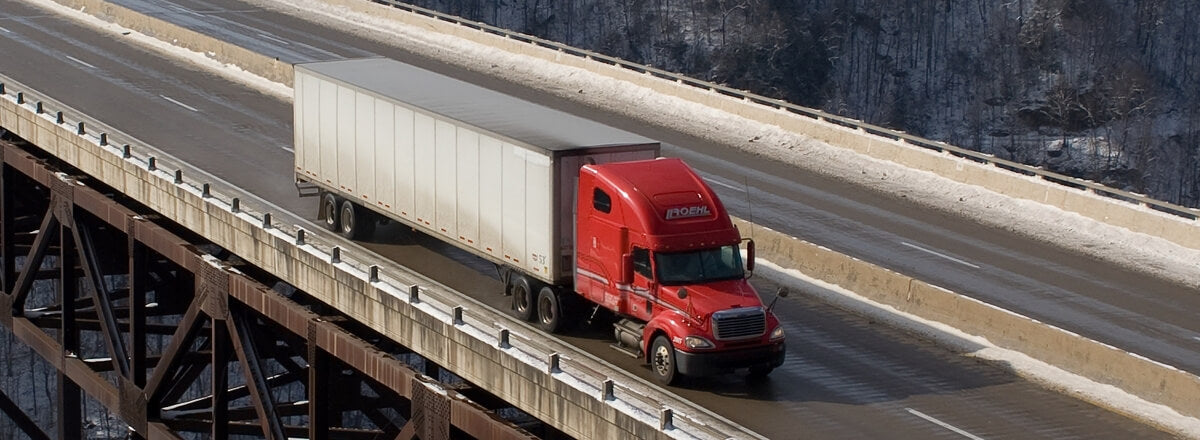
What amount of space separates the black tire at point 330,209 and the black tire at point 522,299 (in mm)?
6039

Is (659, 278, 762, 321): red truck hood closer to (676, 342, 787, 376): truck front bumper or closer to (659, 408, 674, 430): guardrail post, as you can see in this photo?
(676, 342, 787, 376): truck front bumper

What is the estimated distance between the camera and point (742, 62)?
11669cm

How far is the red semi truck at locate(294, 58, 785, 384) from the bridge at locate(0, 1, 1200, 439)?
76 cm

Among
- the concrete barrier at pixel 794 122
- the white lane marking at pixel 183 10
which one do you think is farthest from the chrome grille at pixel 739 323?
the white lane marking at pixel 183 10

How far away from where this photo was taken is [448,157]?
84.9 ft

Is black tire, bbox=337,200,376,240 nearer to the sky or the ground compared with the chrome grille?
nearer to the ground

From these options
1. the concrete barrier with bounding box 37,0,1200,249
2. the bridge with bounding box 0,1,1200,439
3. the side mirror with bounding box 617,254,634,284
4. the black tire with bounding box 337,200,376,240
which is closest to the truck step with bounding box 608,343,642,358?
the bridge with bounding box 0,1,1200,439

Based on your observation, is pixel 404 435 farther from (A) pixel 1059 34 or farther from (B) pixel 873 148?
(A) pixel 1059 34

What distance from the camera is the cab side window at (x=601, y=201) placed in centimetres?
2253

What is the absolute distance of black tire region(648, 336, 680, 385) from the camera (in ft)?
69.5

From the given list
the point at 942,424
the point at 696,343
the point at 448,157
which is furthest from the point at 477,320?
the point at 942,424

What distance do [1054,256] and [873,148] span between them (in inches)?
342

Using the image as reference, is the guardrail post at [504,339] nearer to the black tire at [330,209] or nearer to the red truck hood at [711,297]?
the red truck hood at [711,297]

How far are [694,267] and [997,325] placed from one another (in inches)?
226
